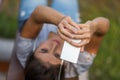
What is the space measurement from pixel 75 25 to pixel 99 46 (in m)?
0.25

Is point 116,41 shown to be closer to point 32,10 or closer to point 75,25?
point 75,25

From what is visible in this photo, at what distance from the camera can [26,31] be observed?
8.20 feet

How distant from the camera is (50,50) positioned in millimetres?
2451

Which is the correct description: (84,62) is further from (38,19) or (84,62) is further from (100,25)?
(38,19)

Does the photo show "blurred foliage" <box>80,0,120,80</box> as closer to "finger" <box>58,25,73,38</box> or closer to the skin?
the skin

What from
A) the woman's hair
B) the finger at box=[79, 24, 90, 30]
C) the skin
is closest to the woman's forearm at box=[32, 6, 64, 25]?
the skin

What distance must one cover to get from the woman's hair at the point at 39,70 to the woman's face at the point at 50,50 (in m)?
0.03

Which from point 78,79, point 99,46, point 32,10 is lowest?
point 78,79

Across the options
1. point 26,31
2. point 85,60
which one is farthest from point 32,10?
point 85,60

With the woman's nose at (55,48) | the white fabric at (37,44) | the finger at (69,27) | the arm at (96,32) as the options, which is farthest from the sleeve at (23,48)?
the arm at (96,32)

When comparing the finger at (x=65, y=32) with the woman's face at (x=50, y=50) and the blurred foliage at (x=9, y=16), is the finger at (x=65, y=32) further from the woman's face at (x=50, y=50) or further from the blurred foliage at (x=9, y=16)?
the blurred foliage at (x=9, y=16)

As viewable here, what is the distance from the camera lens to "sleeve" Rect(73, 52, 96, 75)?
2.47 meters

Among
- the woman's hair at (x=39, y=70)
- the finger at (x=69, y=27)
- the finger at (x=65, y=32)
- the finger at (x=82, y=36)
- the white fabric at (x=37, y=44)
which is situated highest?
the finger at (x=69, y=27)

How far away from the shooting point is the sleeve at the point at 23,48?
2488mm
